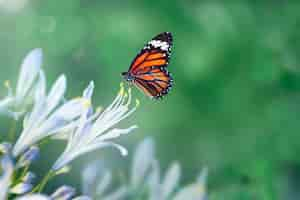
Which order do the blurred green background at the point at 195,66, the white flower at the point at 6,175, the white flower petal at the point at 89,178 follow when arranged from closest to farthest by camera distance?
the white flower at the point at 6,175, the white flower petal at the point at 89,178, the blurred green background at the point at 195,66

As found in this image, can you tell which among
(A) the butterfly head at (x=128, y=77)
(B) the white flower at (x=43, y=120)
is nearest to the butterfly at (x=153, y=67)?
(A) the butterfly head at (x=128, y=77)

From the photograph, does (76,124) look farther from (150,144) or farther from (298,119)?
(298,119)

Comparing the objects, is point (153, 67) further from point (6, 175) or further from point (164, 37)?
point (6, 175)

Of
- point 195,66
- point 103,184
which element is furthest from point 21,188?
point 195,66

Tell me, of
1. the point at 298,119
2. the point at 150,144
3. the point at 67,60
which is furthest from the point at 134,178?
the point at 298,119

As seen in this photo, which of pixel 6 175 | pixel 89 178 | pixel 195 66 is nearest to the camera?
pixel 6 175

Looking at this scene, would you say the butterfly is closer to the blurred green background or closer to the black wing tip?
the black wing tip

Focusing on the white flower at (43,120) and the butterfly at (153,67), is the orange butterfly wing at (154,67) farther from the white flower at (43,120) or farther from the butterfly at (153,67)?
the white flower at (43,120)
